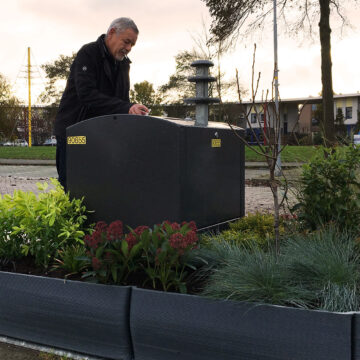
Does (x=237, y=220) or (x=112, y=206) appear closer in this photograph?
(x=112, y=206)

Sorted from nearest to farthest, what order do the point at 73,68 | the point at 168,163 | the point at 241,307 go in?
the point at 241,307 < the point at 168,163 < the point at 73,68

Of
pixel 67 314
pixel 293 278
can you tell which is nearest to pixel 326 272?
pixel 293 278

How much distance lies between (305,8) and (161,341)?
14.5m

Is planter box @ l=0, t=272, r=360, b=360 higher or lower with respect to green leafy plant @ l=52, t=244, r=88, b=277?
lower

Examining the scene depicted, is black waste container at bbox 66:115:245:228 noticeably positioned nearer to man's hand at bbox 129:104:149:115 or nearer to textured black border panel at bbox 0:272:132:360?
man's hand at bbox 129:104:149:115

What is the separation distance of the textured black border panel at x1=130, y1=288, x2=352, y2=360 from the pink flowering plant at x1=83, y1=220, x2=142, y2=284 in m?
0.22

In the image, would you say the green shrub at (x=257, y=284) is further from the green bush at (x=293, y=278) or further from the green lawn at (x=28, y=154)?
the green lawn at (x=28, y=154)

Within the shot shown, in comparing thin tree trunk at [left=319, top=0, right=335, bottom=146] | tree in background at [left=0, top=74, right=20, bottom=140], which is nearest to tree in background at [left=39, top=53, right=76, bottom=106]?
tree in background at [left=0, top=74, right=20, bottom=140]

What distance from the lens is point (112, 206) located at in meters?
3.69

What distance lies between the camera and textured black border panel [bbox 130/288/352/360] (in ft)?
6.97

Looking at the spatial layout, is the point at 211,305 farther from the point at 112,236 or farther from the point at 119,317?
the point at 112,236

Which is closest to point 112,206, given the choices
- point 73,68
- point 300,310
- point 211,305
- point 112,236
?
point 112,236

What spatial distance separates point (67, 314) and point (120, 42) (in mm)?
2236

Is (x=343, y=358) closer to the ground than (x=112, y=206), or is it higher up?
closer to the ground
